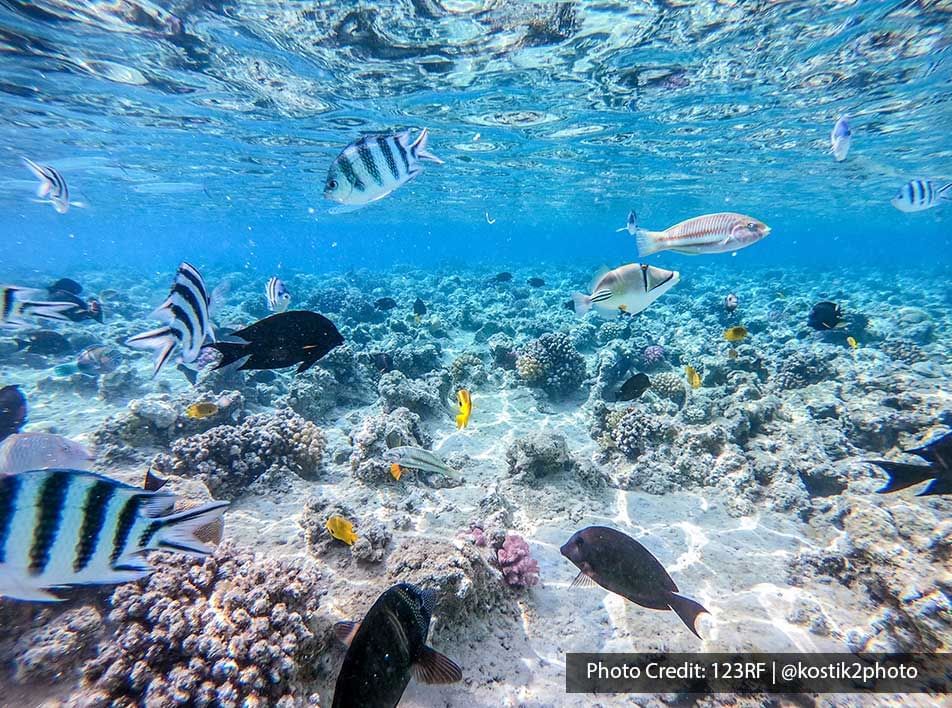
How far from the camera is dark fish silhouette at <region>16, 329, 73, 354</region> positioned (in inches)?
497

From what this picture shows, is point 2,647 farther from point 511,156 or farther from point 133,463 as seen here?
point 511,156

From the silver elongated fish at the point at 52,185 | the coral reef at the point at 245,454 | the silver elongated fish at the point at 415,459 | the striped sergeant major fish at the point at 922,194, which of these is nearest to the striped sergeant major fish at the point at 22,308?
the coral reef at the point at 245,454

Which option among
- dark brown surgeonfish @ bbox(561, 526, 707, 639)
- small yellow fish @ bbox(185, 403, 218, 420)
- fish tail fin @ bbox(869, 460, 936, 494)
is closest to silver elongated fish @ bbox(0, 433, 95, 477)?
small yellow fish @ bbox(185, 403, 218, 420)

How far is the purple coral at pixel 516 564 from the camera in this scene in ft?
13.7

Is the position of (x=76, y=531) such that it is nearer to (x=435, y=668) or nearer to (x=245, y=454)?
(x=435, y=668)

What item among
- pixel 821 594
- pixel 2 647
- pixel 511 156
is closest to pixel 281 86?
pixel 511 156

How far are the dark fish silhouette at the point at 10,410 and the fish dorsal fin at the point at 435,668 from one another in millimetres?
7838

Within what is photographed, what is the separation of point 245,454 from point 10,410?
379cm

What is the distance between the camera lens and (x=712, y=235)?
3797 millimetres

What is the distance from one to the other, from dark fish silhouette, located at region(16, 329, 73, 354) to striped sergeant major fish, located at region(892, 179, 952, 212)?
836 inches

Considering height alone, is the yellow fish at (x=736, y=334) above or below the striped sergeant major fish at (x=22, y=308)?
above

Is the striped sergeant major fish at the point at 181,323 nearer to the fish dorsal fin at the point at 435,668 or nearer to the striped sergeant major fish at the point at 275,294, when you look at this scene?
the fish dorsal fin at the point at 435,668

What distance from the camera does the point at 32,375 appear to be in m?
11.9

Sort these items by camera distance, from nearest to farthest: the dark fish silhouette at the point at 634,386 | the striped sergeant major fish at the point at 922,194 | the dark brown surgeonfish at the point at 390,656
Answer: the dark brown surgeonfish at the point at 390,656 → the dark fish silhouette at the point at 634,386 → the striped sergeant major fish at the point at 922,194
